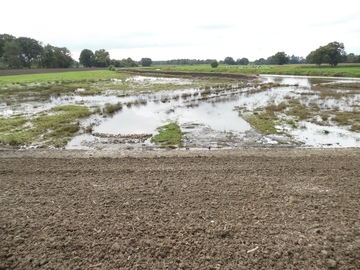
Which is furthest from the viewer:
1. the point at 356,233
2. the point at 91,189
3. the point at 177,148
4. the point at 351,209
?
the point at 177,148

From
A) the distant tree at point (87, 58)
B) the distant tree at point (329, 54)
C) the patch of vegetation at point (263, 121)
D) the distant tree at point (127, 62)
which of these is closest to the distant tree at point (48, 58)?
the distant tree at point (87, 58)

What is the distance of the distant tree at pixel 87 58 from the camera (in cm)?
14175

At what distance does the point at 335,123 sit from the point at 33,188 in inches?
859

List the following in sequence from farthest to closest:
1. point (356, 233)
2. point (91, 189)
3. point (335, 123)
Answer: point (335, 123)
point (91, 189)
point (356, 233)

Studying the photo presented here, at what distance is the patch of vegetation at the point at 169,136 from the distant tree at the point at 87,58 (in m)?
146

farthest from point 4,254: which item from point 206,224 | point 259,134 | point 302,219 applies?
point 259,134

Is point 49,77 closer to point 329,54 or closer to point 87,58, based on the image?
point 87,58

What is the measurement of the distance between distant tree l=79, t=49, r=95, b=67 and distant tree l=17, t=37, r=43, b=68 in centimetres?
3460

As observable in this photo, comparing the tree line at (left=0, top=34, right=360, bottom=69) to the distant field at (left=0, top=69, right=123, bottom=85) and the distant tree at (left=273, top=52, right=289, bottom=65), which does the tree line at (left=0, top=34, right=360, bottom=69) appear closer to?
the distant tree at (left=273, top=52, right=289, bottom=65)

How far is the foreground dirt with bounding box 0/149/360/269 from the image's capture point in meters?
5.06

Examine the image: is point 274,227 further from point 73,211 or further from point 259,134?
point 259,134

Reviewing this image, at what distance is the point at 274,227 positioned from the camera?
595 centimetres

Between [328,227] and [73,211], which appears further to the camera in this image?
[73,211]

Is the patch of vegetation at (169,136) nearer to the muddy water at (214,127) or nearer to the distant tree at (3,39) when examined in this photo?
the muddy water at (214,127)
